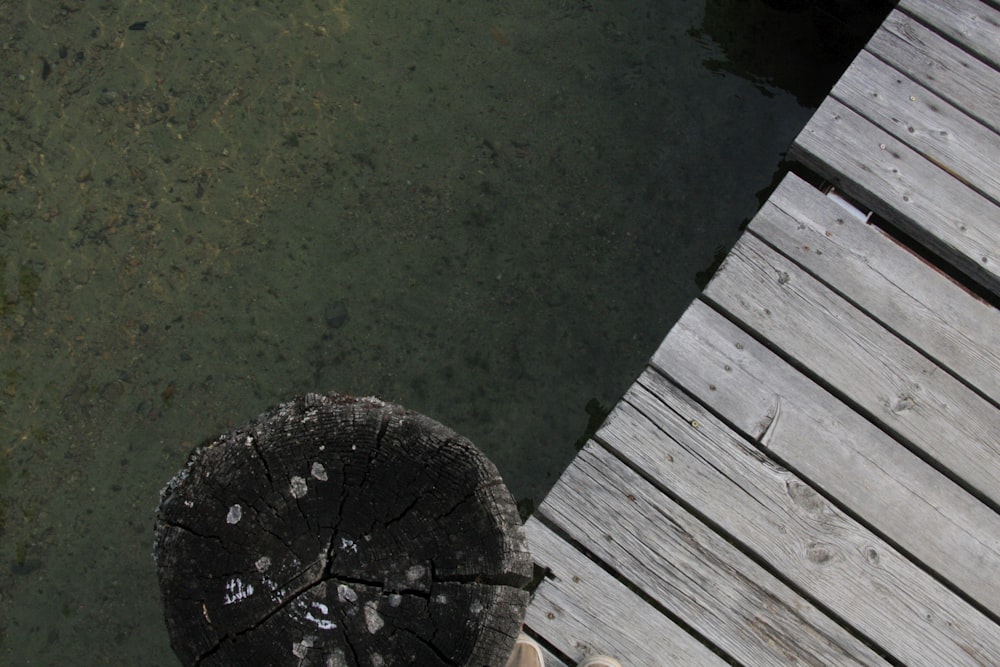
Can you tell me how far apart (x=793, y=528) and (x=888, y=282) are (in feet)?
2.07

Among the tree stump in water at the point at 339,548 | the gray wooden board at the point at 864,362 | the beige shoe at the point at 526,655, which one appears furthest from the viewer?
the gray wooden board at the point at 864,362

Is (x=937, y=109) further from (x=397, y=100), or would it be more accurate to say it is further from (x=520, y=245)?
(x=397, y=100)

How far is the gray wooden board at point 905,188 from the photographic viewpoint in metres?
1.92

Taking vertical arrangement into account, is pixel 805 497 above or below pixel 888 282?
below

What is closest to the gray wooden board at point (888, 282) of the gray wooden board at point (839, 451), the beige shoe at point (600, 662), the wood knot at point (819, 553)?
the gray wooden board at point (839, 451)

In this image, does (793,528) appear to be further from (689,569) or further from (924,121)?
(924,121)

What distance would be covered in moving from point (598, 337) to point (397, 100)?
913 mm

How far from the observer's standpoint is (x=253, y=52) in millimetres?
2328

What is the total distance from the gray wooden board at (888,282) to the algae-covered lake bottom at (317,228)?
1.37 ft

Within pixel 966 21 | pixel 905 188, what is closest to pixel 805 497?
pixel 905 188

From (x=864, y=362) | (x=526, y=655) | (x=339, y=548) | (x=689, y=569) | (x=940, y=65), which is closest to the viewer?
(x=339, y=548)

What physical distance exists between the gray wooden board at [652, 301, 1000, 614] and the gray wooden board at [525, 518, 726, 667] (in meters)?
0.44

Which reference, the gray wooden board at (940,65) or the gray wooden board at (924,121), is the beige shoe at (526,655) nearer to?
the gray wooden board at (924,121)

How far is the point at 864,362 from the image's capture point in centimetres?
179
